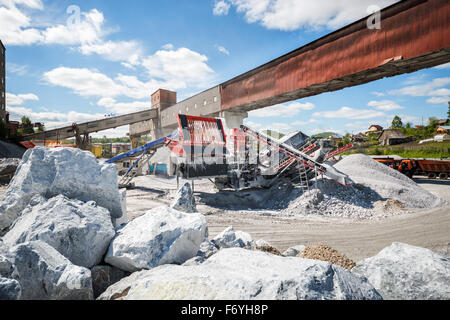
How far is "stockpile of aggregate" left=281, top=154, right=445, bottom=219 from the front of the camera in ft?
28.9

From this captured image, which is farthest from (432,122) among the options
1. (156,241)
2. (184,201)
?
(156,241)

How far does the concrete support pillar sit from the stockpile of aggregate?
608cm

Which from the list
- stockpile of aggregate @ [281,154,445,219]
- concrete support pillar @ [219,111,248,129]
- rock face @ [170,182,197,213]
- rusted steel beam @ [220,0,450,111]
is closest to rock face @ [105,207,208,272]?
rock face @ [170,182,197,213]

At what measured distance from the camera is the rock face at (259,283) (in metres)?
1.81

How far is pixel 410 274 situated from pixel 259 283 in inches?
61.0

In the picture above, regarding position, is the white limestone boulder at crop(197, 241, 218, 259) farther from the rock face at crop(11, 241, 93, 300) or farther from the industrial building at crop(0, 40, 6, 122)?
the industrial building at crop(0, 40, 6, 122)

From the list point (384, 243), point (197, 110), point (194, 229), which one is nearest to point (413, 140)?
point (197, 110)

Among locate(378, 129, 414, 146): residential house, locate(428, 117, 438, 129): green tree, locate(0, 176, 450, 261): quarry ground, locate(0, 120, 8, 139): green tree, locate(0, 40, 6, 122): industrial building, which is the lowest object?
locate(0, 176, 450, 261): quarry ground

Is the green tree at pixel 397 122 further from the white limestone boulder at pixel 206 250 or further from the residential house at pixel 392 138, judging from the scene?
the white limestone boulder at pixel 206 250

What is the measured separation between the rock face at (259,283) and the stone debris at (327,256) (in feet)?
4.82

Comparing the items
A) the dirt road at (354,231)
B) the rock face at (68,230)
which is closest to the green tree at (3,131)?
the dirt road at (354,231)

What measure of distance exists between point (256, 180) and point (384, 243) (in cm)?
636
